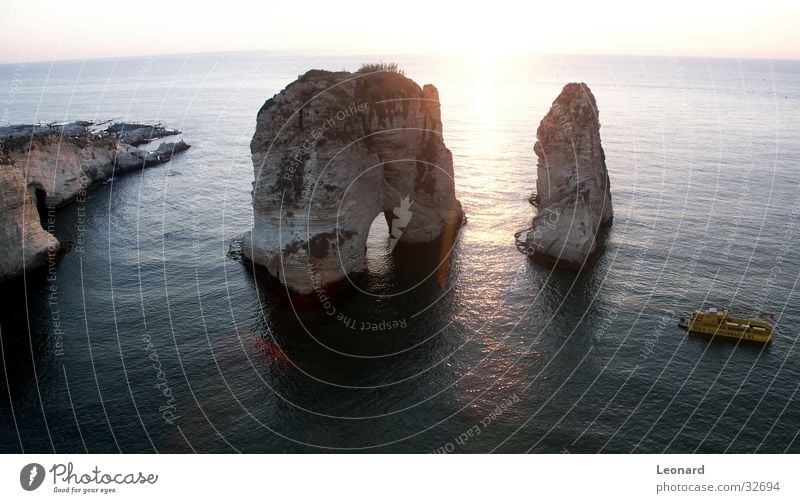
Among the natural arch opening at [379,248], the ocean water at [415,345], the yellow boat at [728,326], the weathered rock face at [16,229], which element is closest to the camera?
the ocean water at [415,345]

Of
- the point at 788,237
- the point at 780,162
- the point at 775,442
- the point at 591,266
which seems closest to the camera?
the point at 775,442

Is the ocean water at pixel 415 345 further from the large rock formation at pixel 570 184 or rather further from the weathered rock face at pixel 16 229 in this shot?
the large rock formation at pixel 570 184

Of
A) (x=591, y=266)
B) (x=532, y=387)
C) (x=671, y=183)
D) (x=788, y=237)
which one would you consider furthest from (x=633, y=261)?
(x=671, y=183)

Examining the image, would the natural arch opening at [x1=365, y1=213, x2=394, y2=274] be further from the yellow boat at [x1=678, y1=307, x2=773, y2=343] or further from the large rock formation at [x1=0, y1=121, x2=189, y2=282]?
the large rock formation at [x1=0, y1=121, x2=189, y2=282]

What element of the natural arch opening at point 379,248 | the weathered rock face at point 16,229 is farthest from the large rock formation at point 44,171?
the natural arch opening at point 379,248

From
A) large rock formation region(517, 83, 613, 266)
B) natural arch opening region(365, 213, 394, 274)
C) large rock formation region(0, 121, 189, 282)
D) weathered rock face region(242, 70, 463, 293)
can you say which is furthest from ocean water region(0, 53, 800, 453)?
weathered rock face region(242, 70, 463, 293)

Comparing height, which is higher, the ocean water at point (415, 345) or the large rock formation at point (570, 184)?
the large rock formation at point (570, 184)

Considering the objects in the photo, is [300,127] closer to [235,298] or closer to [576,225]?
[235,298]
